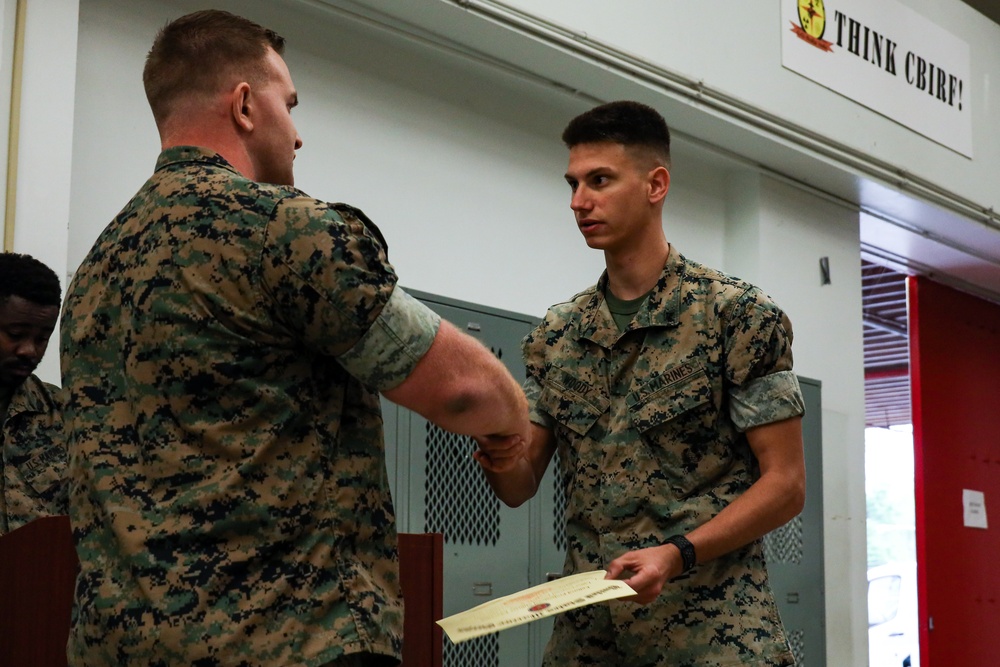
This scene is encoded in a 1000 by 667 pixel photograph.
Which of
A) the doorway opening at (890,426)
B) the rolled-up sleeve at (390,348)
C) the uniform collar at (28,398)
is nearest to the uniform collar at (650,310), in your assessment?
the rolled-up sleeve at (390,348)

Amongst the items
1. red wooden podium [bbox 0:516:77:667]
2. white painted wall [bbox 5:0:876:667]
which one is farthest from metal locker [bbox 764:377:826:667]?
red wooden podium [bbox 0:516:77:667]

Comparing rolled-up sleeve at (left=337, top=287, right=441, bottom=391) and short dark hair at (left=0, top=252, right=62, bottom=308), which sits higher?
short dark hair at (left=0, top=252, right=62, bottom=308)

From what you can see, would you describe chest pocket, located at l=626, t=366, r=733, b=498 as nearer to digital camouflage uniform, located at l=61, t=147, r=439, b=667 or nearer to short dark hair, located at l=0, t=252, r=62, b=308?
digital camouflage uniform, located at l=61, t=147, r=439, b=667

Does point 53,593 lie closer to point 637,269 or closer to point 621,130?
point 637,269

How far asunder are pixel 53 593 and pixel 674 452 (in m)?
1.05

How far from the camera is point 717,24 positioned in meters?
4.84

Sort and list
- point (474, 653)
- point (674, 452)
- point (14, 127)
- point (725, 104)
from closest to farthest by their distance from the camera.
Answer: point (674, 452), point (14, 127), point (474, 653), point (725, 104)

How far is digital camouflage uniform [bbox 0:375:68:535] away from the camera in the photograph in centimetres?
253

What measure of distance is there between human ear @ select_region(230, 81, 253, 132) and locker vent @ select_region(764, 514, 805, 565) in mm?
3645

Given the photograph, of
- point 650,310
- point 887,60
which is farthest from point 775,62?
point 650,310

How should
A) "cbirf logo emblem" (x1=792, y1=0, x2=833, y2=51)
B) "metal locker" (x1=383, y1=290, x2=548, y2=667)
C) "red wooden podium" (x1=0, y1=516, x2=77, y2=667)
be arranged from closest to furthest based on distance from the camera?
"red wooden podium" (x1=0, y1=516, x2=77, y2=667), "metal locker" (x1=383, y1=290, x2=548, y2=667), "cbirf logo emblem" (x1=792, y1=0, x2=833, y2=51)

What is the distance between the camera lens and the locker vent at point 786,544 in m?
4.72

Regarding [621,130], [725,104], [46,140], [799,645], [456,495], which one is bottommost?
[799,645]

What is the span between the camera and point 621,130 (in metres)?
2.33
